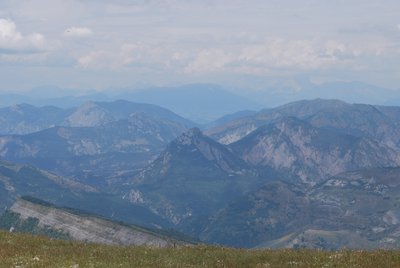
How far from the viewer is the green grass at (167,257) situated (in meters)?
27.5

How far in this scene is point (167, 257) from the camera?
1280 inches

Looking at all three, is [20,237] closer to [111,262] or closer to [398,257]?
[111,262]

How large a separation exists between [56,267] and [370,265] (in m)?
15.6

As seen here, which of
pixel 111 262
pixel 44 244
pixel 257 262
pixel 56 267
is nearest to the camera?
pixel 56 267

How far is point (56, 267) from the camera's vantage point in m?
25.6

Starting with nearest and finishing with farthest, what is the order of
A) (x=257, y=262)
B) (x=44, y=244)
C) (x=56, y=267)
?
1. (x=56, y=267)
2. (x=257, y=262)
3. (x=44, y=244)

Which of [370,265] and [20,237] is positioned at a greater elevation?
[370,265]

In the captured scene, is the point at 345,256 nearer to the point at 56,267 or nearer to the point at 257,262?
the point at 257,262

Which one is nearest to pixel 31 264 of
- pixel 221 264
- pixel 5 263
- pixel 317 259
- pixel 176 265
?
pixel 5 263

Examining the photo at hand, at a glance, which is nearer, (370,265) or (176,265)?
(370,265)

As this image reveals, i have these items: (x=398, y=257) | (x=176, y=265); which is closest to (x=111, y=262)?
(x=176, y=265)

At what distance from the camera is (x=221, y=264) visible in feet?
98.8

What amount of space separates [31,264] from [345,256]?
16.8 m

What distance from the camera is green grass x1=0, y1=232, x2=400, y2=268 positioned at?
27.5 metres
